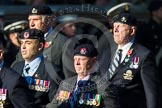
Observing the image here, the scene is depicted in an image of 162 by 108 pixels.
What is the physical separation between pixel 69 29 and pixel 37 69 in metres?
2.24

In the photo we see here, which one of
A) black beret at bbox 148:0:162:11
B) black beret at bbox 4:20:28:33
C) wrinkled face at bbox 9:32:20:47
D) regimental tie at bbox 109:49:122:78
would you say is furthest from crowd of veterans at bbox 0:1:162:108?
black beret at bbox 148:0:162:11

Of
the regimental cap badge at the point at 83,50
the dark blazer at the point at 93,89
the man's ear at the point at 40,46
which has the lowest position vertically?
the dark blazer at the point at 93,89

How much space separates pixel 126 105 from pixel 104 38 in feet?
4.82

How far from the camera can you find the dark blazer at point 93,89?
10.1 m

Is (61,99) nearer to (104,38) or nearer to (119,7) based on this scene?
(104,38)

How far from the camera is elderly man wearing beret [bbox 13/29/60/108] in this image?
1055 cm

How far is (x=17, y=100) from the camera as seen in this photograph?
9438 millimetres

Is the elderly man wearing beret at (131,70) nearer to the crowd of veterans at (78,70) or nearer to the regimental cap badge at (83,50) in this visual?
the crowd of veterans at (78,70)

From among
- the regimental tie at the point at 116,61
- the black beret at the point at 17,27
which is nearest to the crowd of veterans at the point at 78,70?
the regimental tie at the point at 116,61

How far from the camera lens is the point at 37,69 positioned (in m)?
10.7

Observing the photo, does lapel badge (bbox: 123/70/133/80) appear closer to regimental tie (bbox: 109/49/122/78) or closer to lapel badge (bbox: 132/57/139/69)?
lapel badge (bbox: 132/57/139/69)

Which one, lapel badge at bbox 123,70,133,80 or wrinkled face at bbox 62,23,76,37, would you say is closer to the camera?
lapel badge at bbox 123,70,133,80

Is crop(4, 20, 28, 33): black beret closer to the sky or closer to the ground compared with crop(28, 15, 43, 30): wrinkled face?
closer to the ground

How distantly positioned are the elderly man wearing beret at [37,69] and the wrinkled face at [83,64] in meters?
0.47
